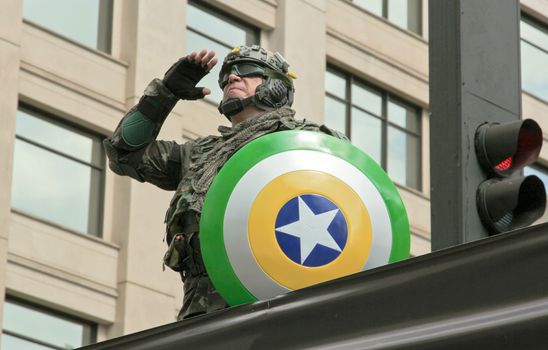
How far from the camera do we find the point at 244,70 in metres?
7.86

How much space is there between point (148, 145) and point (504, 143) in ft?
5.23

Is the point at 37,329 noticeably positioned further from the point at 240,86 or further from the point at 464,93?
the point at 464,93

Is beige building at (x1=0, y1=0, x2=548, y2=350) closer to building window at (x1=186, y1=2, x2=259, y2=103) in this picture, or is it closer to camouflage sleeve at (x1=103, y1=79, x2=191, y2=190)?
building window at (x1=186, y1=2, x2=259, y2=103)

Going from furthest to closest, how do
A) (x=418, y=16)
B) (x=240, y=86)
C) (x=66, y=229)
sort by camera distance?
(x=418, y=16)
(x=66, y=229)
(x=240, y=86)

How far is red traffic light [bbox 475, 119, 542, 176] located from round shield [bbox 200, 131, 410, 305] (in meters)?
0.63

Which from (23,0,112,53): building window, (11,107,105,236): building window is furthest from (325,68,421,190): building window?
(11,107,105,236): building window

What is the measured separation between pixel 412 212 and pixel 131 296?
7006mm

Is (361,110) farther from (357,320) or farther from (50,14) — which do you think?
(357,320)

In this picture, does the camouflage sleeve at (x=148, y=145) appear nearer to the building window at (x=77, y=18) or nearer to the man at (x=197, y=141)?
the man at (x=197, y=141)

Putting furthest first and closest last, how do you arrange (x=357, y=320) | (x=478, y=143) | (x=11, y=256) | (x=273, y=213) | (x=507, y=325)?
(x=11, y=256) < (x=478, y=143) < (x=273, y=213) < (x=357, y=320) < (x=507, y=325)

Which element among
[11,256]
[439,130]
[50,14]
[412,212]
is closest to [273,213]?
[439,130]

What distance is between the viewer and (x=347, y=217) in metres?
6.68

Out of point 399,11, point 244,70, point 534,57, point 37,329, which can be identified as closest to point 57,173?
point 37,329

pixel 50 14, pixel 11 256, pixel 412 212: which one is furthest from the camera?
pixel 412 212
